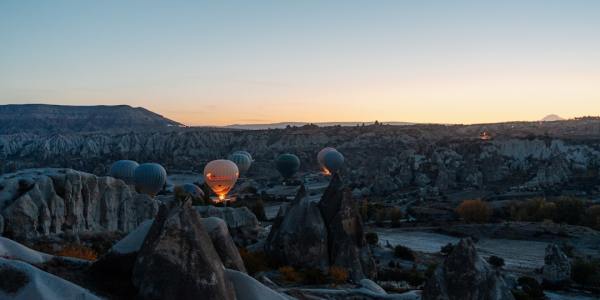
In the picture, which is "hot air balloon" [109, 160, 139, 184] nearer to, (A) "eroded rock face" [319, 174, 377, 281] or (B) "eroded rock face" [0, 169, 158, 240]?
(B) "eroded rock face" [0, 169, 158, 240]

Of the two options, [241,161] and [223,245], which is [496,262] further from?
[241,161]

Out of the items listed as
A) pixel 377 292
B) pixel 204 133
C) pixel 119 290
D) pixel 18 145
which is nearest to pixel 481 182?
pixel 377 292

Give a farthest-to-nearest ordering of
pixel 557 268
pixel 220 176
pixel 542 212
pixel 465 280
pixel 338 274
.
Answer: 1. pixel 220 176
2. pixel 542 212
3. pixel 557 268
4. pixel 338 274
5. pixel 465 280

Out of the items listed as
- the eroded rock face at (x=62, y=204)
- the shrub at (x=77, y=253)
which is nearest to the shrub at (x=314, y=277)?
the shrub at (x=77, y=253)

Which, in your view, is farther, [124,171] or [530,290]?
[124,171]

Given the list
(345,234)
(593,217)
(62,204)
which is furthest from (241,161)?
(345,234)

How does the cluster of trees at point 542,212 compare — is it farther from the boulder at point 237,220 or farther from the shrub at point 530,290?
the shrub at point 530,290
